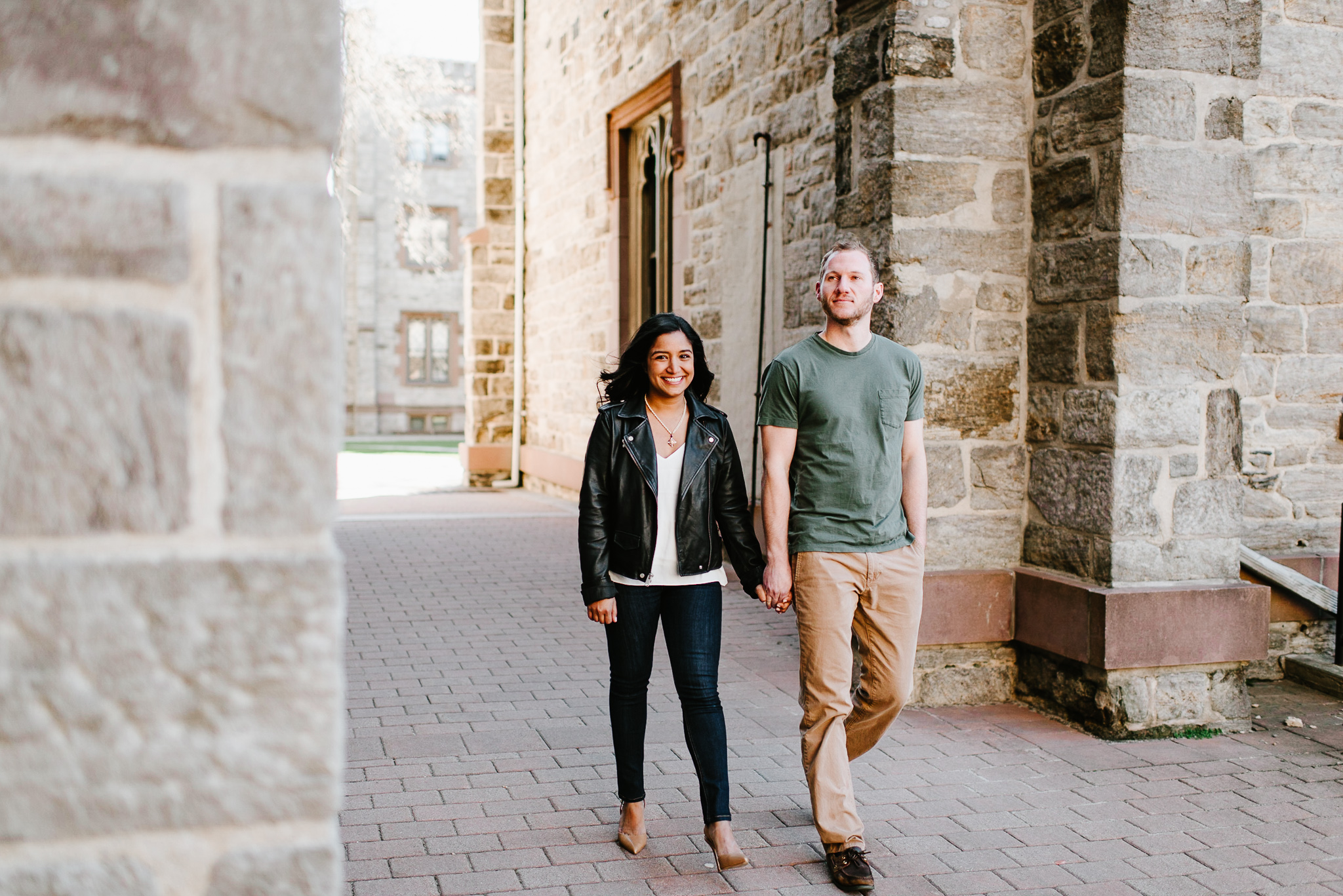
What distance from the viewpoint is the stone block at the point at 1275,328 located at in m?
6.54

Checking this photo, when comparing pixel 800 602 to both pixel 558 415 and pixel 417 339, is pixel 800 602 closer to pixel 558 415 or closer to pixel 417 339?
pixel 558 415

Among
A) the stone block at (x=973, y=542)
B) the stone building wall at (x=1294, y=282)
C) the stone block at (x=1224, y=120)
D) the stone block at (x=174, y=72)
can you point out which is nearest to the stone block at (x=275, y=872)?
the stone block at (x=174, y=72)

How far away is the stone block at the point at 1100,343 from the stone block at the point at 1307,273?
1932 mm

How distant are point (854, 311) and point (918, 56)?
2234mm

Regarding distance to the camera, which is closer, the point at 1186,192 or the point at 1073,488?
the point at 1186,192

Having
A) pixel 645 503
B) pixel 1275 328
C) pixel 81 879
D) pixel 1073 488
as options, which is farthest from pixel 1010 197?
pixel 81 879

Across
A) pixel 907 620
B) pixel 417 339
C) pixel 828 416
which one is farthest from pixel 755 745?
pixel 417 339

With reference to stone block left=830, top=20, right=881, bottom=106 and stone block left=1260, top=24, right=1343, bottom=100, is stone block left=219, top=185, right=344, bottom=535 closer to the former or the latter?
stone block left=830, top=20, right=881, bottom=106

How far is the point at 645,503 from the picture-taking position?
3725mm

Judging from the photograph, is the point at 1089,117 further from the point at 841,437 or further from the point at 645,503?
the point at 645,503

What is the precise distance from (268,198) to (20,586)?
465 millimetres

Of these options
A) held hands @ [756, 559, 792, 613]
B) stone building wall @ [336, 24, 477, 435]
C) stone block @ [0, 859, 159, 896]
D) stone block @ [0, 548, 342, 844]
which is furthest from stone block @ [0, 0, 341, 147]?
stone building wall @ [336, 24, 477, 435]

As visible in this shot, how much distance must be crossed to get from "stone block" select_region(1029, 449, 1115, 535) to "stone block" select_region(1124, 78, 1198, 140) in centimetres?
138

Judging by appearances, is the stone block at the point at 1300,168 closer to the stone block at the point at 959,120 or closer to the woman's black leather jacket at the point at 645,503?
the stone block at the point at 959,120
